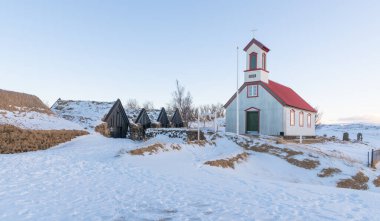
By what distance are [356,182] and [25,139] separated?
19085mm

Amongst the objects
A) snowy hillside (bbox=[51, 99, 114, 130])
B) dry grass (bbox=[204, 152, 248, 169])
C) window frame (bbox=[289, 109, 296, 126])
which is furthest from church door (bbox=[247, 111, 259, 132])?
snowy hillside (bbox=[51, 99, 114, 130])

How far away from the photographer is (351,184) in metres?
16.5

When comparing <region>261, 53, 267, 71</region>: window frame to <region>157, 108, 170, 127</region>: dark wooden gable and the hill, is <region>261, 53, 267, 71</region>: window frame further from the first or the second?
the hill

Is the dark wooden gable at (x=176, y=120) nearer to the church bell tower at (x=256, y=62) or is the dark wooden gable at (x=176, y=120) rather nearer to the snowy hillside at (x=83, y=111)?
the snowy hillside at (x=83, y=111)

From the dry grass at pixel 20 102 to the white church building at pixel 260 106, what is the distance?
Answer: 60.8 ft

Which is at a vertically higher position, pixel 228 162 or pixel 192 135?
pixel 192 135

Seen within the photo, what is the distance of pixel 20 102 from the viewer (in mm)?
22094

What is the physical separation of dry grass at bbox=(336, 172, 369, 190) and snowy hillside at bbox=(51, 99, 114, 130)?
1907cm

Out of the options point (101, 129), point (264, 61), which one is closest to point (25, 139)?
point (101, 129)

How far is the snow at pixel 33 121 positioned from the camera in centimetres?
1875

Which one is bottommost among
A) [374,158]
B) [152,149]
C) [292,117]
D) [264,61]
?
[374,158]

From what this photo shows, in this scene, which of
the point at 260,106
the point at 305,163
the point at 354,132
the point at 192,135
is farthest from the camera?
the point at 354,132

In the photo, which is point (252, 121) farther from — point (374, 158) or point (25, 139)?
point (25, 139)

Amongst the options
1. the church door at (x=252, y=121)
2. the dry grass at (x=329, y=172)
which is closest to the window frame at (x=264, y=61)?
the church door at (x=252, y=121)
